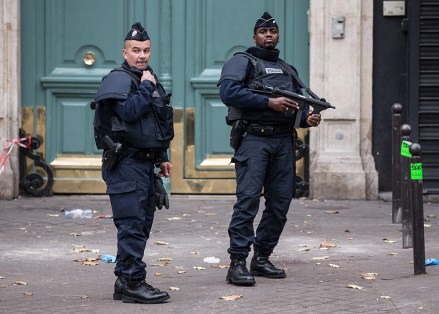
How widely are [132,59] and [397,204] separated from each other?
4643 millimetres

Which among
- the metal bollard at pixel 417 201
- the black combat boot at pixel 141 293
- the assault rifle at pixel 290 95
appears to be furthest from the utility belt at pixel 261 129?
the black combat boot at pixel 141 293

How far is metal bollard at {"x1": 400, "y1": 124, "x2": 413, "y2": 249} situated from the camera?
396 inches

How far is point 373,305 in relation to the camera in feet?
25.4

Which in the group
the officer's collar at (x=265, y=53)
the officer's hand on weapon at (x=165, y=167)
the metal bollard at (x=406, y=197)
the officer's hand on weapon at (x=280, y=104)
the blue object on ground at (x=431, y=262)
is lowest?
the blue object on ground at (x=431, y=262)

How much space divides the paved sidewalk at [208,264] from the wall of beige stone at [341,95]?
8.9 inches

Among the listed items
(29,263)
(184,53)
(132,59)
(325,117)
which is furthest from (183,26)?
(132,59)

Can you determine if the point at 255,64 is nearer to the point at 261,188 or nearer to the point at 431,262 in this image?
the point at 261,188

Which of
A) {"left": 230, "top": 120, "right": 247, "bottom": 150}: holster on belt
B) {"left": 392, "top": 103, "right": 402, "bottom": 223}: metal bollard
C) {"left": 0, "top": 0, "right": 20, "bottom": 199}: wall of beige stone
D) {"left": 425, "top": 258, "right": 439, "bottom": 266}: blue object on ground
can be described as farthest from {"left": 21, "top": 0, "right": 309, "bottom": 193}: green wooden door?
{"left": 230, "top": 120, "right": 247, "bottom": 150}: holster on belt

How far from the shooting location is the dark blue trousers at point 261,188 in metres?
8.54

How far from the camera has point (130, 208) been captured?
7727mm

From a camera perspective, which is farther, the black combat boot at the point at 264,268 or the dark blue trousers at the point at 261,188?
the black combat boot at the point at 264,268

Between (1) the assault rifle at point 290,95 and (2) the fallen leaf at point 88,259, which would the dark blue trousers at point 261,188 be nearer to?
(1) the assault rifle at point 290,95

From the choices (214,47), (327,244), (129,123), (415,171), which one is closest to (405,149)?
(327,244)

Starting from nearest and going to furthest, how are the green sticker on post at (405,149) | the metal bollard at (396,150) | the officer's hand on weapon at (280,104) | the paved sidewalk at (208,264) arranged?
the paved sidewalk at (208,264)
the officer's hand on weapon at (280,104)
the green sticker on post at (405,149)
the metal bollard at (396,150)
